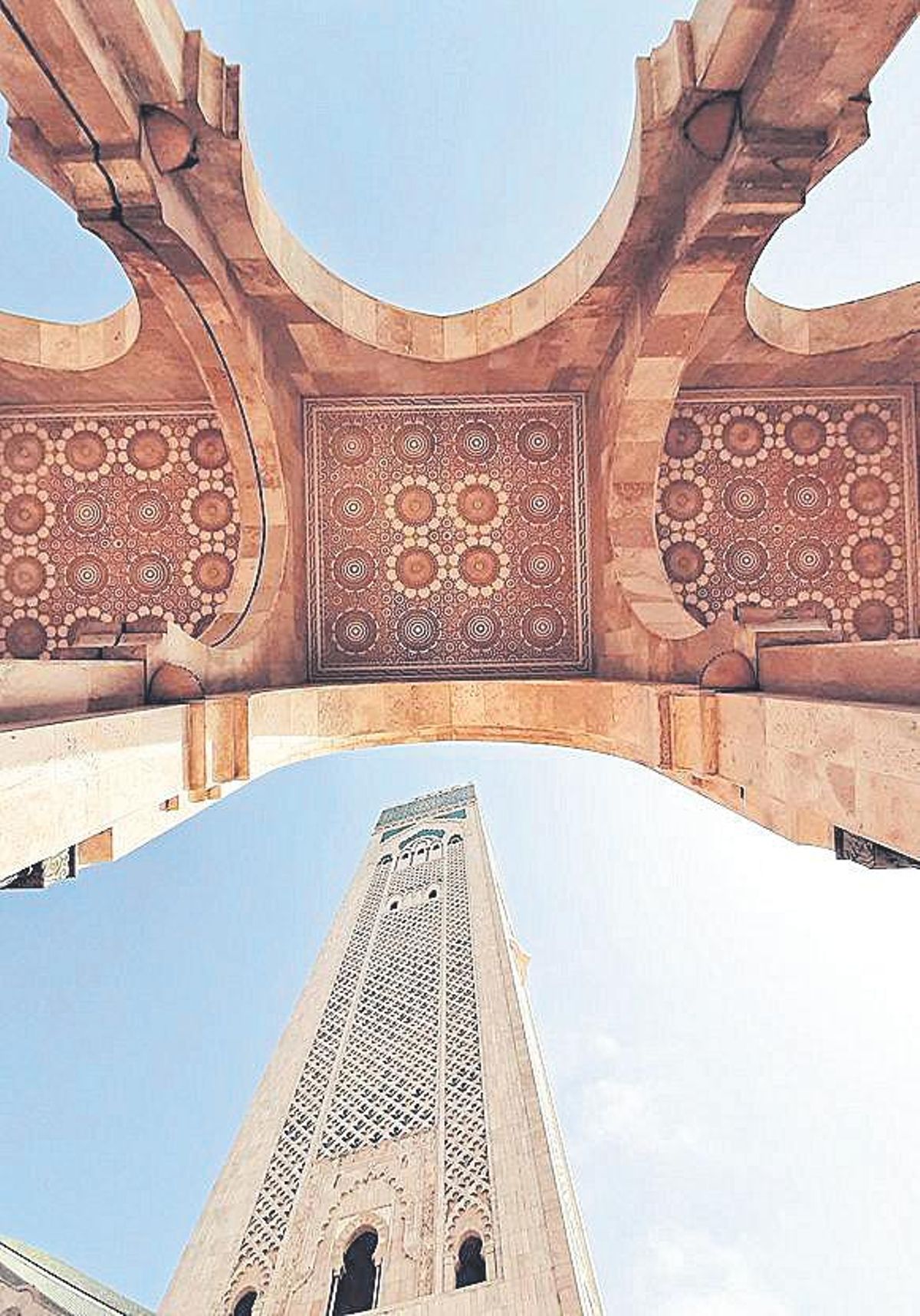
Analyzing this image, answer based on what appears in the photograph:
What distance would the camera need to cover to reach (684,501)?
651cm

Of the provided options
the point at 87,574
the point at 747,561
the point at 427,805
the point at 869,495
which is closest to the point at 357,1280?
the point at 87,574

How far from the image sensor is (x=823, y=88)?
3.47 m

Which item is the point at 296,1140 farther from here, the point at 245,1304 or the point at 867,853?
the point at 867,853

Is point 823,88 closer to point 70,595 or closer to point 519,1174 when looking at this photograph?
point 70,595

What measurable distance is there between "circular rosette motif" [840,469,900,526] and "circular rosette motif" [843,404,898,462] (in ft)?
0.53

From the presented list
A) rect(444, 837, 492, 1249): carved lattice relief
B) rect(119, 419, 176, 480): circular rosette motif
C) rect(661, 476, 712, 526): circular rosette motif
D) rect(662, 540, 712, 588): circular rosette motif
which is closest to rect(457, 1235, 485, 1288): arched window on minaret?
rect(444, 837, 492, 1249): carved lattice relief

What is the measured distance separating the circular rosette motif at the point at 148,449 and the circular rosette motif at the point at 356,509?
1510 mm

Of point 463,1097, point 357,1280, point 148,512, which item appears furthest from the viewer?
point 463,1097

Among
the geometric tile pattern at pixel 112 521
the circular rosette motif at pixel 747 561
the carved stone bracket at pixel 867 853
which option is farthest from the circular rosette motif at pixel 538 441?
the carved stone bracket at pixel 867 853

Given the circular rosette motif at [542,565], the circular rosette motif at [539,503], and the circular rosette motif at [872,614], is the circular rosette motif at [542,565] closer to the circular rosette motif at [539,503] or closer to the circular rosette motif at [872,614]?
the circular rosette motif at [539,503]

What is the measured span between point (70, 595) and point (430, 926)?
9776 millimetres

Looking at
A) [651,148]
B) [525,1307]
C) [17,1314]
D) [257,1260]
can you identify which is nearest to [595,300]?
[651,148]

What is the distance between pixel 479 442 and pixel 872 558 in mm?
3460

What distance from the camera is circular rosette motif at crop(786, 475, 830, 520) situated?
6488 millimetres
